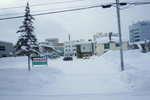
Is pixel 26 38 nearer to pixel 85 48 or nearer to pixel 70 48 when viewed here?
pixel 85 48

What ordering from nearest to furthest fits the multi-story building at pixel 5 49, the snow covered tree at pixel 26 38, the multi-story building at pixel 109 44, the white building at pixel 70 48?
the snow covered tree at pixel 26 38 < the multi-story building at pixel 109 44 < the multi-story building at pixel 5 49 < the white building at pixel 70 48

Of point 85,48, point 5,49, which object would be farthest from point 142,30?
point 5,49

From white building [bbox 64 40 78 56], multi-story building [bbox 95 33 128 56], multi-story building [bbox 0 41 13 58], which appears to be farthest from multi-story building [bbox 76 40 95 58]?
white building [bbox 64 40 78 56]

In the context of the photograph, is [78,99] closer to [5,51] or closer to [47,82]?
[47,82]

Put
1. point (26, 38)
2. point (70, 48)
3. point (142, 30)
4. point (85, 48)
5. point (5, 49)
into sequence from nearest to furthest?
point (26, 38)
point (5, 49)
point (85, 48)
point (142, 30)
point (70, 48)

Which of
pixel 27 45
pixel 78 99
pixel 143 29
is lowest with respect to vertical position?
pixel 78 99

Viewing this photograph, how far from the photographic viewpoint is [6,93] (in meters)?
9.73

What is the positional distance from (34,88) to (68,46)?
99.6 m

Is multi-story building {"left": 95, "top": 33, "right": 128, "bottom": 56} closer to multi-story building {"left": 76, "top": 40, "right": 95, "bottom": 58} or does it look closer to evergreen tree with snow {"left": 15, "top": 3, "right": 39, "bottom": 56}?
multi-story building {"left": 76, "top": 40, "right": 95, "bottom": 58}

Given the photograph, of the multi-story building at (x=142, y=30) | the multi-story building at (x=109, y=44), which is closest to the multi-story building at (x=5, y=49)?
the multi-story building at (x=109, y=44)

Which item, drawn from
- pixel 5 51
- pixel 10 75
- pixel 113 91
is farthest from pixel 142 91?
pixel 5 51

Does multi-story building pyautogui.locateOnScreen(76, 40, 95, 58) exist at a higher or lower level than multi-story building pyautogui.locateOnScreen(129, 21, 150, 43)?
lower

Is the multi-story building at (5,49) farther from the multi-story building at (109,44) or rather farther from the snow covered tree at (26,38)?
the snow covered tree at (26,38)


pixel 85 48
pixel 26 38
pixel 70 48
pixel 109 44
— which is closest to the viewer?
pixel 26 38
